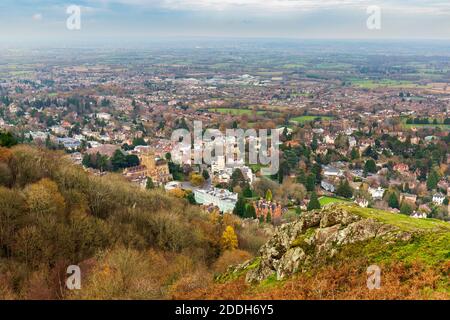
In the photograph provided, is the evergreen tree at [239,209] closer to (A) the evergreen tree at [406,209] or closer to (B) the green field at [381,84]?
(A) the evergreen tree at [406,209]

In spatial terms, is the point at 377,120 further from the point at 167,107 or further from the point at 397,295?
the point at 397,295

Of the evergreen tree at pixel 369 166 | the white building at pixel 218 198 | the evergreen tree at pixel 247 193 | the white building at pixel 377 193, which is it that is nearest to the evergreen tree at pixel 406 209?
the white building at pixel 377 193

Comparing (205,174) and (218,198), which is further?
(205,174)

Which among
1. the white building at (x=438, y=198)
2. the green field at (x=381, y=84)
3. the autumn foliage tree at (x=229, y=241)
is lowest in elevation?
the white building at (x=438, y=198)

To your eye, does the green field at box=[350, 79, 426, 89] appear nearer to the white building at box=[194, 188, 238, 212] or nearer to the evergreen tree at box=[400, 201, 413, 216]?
the evergreen tree at box=[400, 201, 413, 216]

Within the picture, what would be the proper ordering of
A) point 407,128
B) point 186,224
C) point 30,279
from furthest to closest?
point 407,128, point 186,224, point 30,279

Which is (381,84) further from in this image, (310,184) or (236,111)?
(310,184)

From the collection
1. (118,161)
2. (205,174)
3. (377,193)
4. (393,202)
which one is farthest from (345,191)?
(118,161)

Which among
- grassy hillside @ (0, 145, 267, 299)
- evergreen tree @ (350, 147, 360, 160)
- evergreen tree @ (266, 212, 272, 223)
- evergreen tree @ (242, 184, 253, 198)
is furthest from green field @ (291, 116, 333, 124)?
grassy hillside @ (0, 145, 267, 299)
